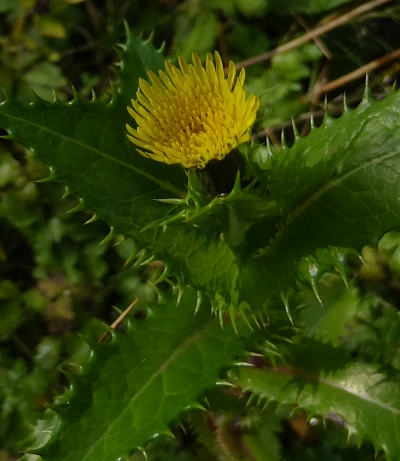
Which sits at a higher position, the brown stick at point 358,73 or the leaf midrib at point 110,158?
the leaf midrib at point 110,158

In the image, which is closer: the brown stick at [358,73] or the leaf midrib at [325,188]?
the leaf midrib at [325,188]

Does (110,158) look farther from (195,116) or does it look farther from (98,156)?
(195,116)

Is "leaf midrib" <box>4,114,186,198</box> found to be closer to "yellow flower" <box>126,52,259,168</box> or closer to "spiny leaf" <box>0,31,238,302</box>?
"spiny leaf" <box>0,31,238,302</box>

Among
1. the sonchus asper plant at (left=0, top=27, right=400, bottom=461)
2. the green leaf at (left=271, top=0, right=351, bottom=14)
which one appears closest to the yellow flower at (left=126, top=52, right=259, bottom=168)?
the sonchus asper plant at (left=0, top=27, right=400, bottom=461)

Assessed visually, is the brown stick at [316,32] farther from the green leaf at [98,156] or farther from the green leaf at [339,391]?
the green leaf at [339,391]

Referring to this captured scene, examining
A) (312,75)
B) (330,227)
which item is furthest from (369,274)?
(312,75)

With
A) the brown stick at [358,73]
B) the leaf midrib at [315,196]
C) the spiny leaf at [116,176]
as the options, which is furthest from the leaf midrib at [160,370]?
the brown stick at [358,73]

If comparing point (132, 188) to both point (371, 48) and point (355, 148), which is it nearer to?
point (355, 148)
